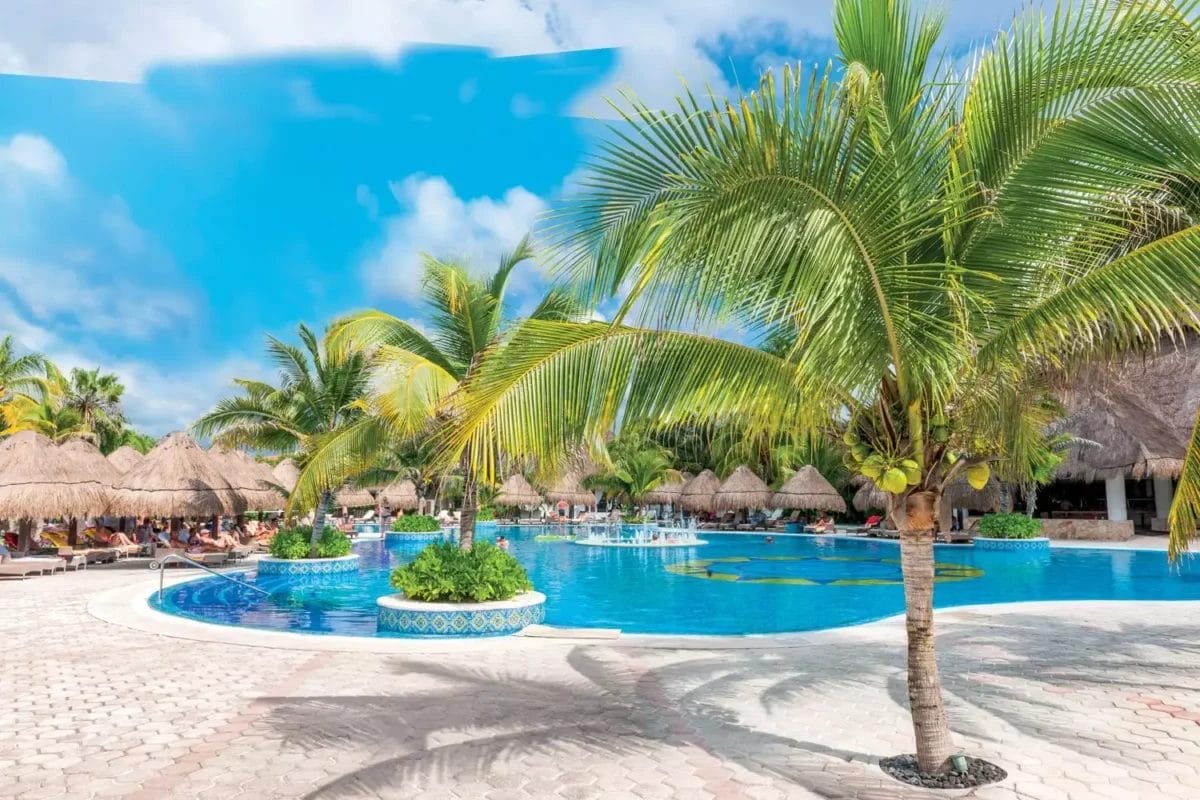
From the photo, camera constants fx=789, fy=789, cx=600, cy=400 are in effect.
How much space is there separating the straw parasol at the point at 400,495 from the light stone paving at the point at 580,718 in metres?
29.4

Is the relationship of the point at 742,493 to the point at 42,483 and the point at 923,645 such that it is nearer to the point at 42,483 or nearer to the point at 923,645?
the point at 42,483

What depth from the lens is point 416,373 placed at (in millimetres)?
9945

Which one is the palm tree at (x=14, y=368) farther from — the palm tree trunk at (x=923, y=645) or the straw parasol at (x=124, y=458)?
the palm tree trunk at (x=923, y=645)

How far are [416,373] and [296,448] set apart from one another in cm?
947

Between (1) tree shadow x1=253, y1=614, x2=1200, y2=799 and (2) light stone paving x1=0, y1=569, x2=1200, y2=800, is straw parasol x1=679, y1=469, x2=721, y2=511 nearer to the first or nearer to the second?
(2) light stone paving x1=0, y1=569, x2=1200, y2=800

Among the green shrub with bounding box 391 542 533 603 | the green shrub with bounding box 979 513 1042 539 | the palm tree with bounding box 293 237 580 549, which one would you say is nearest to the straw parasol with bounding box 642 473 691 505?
the green shrub with bounding box 979 513 1042 539

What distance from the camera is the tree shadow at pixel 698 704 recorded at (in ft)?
16.1

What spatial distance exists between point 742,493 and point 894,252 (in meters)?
29.7

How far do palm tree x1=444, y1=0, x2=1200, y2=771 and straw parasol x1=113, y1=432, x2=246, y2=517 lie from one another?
1623cm

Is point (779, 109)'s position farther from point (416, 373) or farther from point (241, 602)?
point (241, 602)

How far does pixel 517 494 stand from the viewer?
127 feet

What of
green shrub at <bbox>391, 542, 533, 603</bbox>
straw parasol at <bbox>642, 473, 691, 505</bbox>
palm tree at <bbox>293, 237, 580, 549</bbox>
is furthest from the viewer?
straw parasol at <bbox>642, 473, 691, 505</bbox>

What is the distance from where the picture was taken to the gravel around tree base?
4383 millimetres

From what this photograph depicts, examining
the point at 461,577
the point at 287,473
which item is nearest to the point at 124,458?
the point at 287,473
